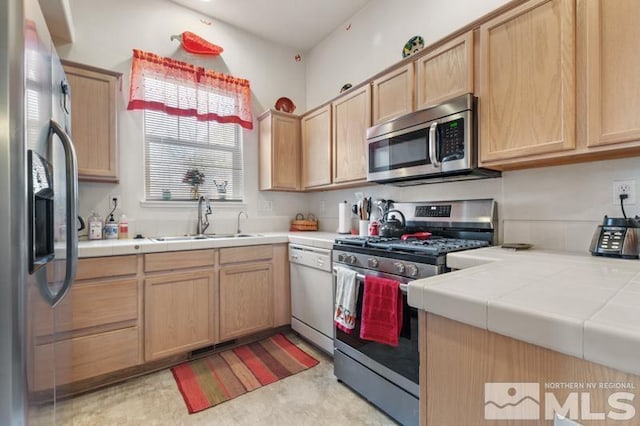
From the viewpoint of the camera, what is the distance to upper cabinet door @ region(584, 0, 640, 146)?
117 cm

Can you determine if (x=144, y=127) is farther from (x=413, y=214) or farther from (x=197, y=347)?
(x=413, y=214)

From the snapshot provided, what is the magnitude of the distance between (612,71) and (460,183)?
97 centimetres

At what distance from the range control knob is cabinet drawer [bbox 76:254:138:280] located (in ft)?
5.73

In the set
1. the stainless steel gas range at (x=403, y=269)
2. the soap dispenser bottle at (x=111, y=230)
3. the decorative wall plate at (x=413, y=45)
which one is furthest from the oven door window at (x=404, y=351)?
the soap dispenser bottle at (x=111, y=230)

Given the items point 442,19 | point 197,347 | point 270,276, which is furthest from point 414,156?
point 197,347

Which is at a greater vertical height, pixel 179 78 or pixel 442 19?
pixel 442 19

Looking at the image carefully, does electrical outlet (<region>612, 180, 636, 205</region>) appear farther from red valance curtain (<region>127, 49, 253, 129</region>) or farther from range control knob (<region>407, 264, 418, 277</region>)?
red valance curtain (<region>127, 49, 253, 129</region>)

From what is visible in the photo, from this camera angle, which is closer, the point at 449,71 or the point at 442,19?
the point at 449,71

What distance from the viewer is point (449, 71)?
1816mm

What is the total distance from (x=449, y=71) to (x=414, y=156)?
543 mm

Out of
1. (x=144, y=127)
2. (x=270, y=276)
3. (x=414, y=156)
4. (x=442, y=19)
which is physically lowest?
(x=270, y=276)

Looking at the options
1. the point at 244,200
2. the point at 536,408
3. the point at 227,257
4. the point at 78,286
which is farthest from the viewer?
the point at 244,200

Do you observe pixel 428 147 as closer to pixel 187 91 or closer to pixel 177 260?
pixel 177 260

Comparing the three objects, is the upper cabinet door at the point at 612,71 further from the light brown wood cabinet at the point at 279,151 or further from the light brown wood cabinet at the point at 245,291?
the light brown wood cabinet at the point at 279,151
